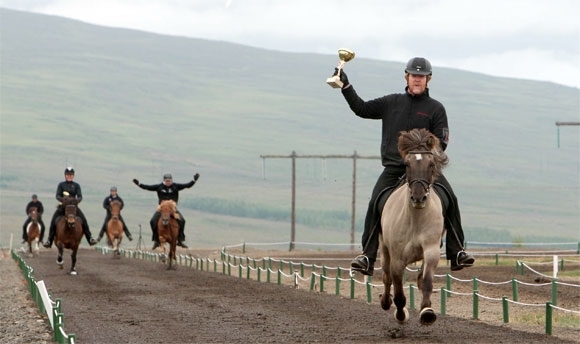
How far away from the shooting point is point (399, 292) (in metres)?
16.2

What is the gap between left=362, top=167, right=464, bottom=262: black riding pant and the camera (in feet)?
52.3

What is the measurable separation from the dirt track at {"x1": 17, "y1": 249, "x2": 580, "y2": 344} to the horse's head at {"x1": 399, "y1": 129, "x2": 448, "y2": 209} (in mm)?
1898

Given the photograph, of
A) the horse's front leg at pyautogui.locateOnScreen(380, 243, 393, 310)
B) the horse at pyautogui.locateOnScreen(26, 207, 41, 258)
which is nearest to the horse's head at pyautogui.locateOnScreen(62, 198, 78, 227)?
the horse at pyautogui.locateOnScreen(26, 207, 41, 258)

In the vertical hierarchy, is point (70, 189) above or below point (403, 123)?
below

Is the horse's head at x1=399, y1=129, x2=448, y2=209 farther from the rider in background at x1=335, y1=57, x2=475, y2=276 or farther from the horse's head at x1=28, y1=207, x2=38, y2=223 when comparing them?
the horse's head at x1=28, y1=207, x2=38, y2=223

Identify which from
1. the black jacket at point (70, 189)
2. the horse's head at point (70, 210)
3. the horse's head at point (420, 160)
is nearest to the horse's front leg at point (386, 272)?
the horse's head at point (420, 160)

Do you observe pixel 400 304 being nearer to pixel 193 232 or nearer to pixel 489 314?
pixel 489 314

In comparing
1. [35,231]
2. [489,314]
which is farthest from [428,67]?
[35,231]

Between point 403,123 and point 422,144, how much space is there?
1159 mm

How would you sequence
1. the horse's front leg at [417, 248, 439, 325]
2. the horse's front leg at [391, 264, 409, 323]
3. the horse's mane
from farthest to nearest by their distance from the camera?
the horse's front leg at [391, 264, 409, 323]
the horse's mane
the horse's front leg at [417, 248, 439, 325]

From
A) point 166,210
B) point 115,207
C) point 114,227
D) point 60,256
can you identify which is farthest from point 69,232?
point 114,227

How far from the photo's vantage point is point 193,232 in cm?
16875

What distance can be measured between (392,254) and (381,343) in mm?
1071

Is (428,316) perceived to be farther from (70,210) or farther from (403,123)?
(70,210)
